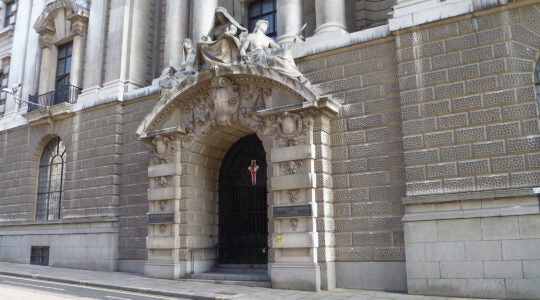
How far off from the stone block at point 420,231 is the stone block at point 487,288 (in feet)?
4.86

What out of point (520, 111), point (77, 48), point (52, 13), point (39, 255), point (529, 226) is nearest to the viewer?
point (529, 226)

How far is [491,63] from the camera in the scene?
13.2 meters

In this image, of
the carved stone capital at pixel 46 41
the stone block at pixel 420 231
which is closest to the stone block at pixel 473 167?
the stone block at pixel 420 231

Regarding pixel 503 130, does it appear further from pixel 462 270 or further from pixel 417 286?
pixel 417 286

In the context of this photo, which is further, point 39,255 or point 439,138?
point 39,255

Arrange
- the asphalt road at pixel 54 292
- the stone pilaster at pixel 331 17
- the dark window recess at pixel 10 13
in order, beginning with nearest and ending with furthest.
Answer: the asphalt road at pixel 54 292, the stone pilaster at pixel 331 17, the dark window recess at pixel 10 13

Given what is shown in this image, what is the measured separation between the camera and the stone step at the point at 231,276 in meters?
15.6

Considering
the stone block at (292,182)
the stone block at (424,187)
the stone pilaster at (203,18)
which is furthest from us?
the stone pilaster at (203,18)

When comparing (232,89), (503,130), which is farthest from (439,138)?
(232,89)

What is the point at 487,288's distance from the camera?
483 inches

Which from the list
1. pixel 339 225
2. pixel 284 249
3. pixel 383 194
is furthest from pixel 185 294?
pixel 383 194

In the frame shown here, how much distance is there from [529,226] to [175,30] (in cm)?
1611

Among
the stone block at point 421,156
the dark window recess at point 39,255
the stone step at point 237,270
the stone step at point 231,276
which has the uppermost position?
the stone block at point 421,156

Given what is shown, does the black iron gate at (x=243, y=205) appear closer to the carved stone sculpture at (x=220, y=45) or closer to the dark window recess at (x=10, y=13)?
the carved stone sculpture at (x=220, y=45)
